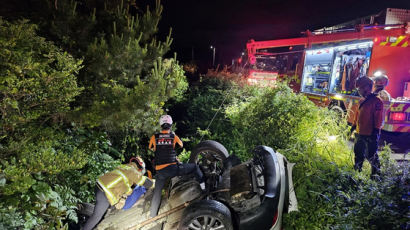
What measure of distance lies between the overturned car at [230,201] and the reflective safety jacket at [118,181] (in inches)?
18.9

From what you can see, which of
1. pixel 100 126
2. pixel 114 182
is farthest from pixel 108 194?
pixel 100 126

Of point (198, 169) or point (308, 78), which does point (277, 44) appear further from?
point (198, 169)

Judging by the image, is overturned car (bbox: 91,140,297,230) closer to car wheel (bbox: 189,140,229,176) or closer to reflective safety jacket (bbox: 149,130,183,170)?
reflective safety jacket (bbox: 149,130,183,170)

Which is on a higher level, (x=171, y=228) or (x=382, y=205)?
(x=382, y=205)

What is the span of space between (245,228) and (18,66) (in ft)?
9.47

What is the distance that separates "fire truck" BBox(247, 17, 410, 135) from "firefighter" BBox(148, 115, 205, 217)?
3.35m

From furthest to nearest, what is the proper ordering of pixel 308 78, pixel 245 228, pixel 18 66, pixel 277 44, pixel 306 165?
pixel 308 78 → pixel 277 44 → pixel 306 165 → pixel 245 228 → pixel 18 66

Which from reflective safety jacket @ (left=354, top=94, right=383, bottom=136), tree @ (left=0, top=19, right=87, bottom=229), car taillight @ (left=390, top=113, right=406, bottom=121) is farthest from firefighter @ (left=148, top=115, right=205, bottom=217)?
car taillight @ (left=390, top=113, right=406, bottom=121)

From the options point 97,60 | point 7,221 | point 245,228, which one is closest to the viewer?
point 7,221

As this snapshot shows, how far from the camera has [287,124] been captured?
4.10m

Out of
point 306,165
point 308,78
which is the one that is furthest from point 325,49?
point 306,165

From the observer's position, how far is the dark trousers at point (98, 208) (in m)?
3.08

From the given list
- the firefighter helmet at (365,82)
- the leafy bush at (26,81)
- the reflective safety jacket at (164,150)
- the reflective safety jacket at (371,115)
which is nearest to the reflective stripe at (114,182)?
the reflective safety jacket at (164,150)

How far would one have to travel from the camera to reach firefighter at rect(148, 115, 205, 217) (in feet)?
11.2
